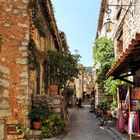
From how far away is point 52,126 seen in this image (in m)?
13.8

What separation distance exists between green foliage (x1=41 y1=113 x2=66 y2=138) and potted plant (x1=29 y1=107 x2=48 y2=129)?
18 cm

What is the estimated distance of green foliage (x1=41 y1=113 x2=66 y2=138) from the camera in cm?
1329

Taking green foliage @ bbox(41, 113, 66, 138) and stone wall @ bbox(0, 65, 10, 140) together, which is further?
green foliage @ bbox(41, 113, 66, 138)

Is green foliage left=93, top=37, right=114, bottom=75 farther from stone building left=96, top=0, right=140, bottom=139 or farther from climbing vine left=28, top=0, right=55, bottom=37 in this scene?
climbing vine left=28, top=0, right=55, bottom=37

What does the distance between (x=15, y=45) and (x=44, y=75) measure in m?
6.28

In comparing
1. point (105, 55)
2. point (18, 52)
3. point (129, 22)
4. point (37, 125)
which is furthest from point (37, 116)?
point (105, 55)

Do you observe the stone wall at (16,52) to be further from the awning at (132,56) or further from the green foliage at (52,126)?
the awning at (132,56)

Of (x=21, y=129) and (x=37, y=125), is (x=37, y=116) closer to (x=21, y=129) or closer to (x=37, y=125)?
(x=37, y=125)

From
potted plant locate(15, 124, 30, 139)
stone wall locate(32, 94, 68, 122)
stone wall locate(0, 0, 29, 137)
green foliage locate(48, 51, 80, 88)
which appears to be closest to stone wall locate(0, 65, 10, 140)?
potted plant locate(15, 124, 30, 139)

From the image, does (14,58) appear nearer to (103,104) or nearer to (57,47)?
(103,104)

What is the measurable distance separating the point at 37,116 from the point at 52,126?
641mm

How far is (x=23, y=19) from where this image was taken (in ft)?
46.1

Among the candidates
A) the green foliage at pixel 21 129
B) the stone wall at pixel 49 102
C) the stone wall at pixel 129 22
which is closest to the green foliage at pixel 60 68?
the stone wall at pixel 129 22

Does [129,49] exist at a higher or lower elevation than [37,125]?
higher
